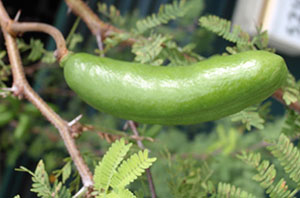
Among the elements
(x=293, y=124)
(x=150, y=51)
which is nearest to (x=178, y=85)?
(x=150, y=51)

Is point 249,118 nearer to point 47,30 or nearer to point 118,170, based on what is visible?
point 118,170

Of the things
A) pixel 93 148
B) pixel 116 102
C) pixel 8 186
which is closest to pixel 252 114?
pixel 116 102

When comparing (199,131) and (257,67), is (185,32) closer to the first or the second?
(199,131)

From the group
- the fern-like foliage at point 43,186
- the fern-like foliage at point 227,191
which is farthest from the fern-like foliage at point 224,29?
the fern-like foliage at point 43,186

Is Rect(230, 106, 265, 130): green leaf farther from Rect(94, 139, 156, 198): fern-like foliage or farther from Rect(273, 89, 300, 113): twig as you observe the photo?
Rect(94, 139, 156, 198): fern-like foliage

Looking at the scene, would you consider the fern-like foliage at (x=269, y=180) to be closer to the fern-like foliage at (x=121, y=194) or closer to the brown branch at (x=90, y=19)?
the fern-like foliage at (x=121, y=194)

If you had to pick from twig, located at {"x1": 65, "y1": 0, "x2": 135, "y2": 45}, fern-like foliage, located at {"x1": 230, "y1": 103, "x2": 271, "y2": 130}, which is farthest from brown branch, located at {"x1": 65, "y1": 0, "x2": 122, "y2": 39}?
fern-like foliage, located at {"x1": 230, "y1": 103, "x2": 271, "y2": 130}
